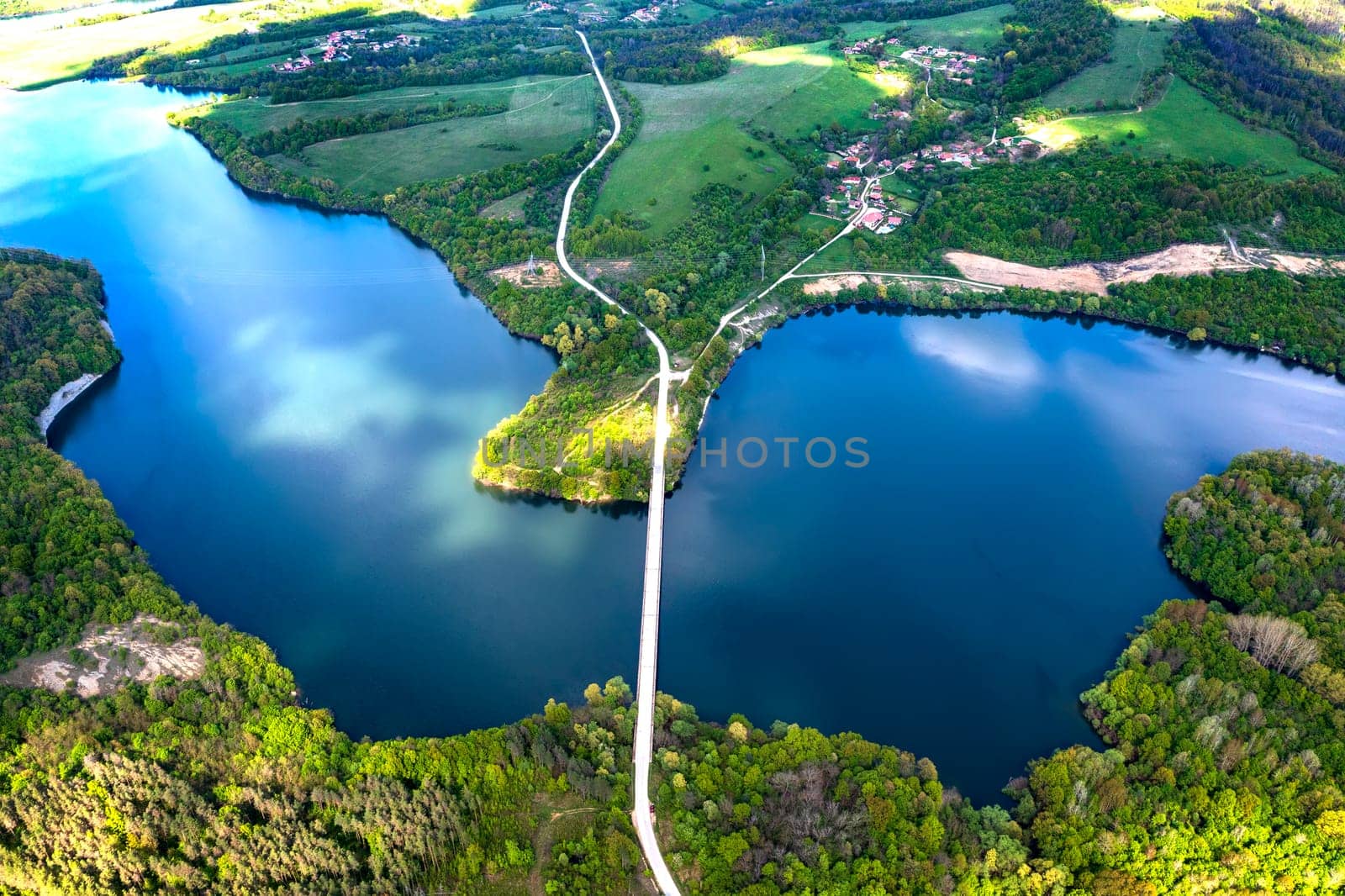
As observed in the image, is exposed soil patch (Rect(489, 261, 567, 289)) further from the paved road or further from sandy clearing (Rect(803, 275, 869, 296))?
sandy clearing (Rect(803, 275, 869, 296))

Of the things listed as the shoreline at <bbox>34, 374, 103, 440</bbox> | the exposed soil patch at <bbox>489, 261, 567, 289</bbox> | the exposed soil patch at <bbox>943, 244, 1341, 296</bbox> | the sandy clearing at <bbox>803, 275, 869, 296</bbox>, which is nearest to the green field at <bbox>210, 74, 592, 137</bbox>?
the exposed soil patch at <bbox>489, 261, 567, 289</bbox>

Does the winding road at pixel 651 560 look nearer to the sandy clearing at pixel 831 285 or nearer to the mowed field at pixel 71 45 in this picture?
the sandy clearing at pixel 831 285

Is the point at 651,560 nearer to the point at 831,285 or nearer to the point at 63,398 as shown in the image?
the point at 831,285

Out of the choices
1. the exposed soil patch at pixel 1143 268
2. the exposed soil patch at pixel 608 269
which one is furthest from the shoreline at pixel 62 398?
the exposed soil patch at pixel 1143 268

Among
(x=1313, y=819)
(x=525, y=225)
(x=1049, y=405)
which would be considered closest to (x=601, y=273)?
(x=525, y=225)

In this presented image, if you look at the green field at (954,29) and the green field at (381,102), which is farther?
the green field at (954,29)

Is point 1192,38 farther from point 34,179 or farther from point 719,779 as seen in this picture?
point 34,179

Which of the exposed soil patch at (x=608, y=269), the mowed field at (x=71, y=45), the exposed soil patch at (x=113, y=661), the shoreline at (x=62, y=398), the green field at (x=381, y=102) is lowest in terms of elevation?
the exposed soil patch at (x=113, y=661)
